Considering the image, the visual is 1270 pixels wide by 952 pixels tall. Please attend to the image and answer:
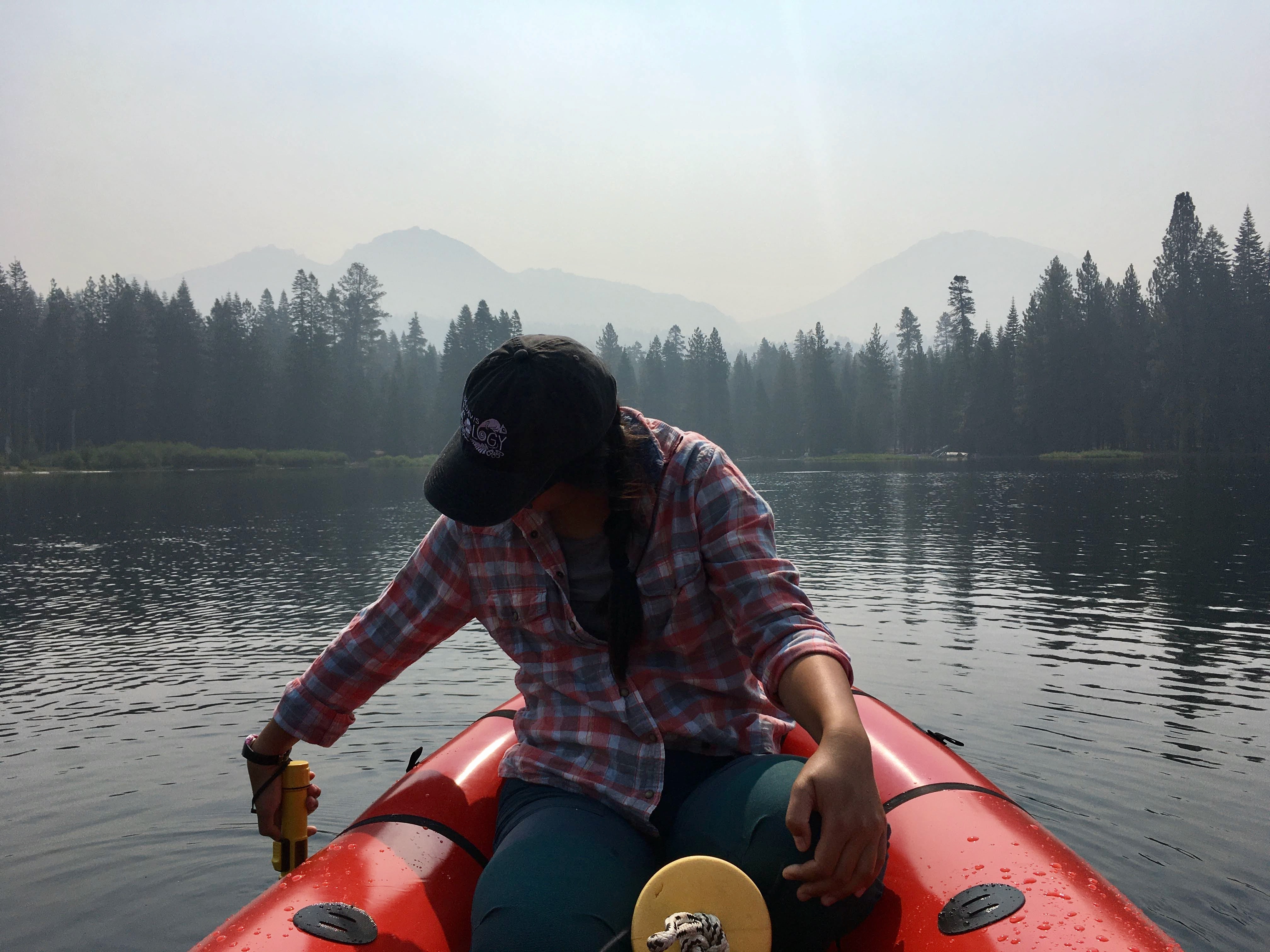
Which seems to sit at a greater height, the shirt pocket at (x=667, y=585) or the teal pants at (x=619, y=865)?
the shirt pocket at (x=667, y=585)

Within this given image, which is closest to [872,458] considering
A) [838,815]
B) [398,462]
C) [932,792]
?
[398,462]

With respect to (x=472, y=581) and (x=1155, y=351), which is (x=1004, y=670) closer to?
(x=472, y=581)

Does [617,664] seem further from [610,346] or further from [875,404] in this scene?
[610,346]

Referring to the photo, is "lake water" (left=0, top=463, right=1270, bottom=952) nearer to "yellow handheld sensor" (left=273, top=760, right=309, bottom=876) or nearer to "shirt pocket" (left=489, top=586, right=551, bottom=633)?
"yellow handheld sensor" (left=273, top=760, right=309, bottom=876)

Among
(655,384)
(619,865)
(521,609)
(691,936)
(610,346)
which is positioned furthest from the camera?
(610,346)

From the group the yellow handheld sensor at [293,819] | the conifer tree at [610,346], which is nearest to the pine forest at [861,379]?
the conifer tree at [610,346]

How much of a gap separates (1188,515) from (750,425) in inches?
2832

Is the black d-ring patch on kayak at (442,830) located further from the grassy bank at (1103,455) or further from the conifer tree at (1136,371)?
the conifer tree at (1136,371)

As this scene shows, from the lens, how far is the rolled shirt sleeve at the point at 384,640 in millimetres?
2248

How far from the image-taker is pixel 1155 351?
213 feet

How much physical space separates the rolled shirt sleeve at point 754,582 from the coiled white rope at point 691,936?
0.45m

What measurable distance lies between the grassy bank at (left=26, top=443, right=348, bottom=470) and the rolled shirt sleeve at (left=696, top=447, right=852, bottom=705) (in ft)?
204

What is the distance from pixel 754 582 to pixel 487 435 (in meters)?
0.62

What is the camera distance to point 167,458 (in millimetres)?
59500
